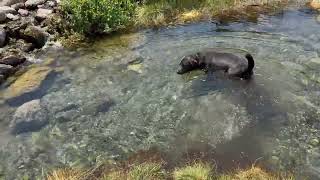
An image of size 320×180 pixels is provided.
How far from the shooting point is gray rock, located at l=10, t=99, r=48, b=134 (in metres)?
10.6

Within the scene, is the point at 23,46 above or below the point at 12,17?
below

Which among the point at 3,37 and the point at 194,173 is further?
the point at 3,37

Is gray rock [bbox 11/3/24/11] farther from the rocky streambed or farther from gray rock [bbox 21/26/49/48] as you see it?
gray rock [bbox 21/26/49/48]

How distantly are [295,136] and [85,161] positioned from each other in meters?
4.61

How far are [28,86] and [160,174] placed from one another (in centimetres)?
632

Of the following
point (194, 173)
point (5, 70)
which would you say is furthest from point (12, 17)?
point (194, 173)

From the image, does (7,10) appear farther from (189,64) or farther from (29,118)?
(189,64)

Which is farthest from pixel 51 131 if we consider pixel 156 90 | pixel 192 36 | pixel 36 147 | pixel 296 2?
pixel 296 2

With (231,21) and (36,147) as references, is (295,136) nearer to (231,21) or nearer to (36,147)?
(36,147)

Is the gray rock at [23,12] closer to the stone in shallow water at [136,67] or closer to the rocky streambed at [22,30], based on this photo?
the rocky streambed at [22,30]

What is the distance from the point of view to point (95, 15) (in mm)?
16125

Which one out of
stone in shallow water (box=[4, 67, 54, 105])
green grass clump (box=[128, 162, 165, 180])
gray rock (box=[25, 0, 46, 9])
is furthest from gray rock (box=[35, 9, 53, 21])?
green grass clump (box=[128, 162, 165, 180])

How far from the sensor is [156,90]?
11820mm

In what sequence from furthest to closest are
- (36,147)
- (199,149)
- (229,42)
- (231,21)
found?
(231,21)
(229,42)
(36,147)
(199,149)
